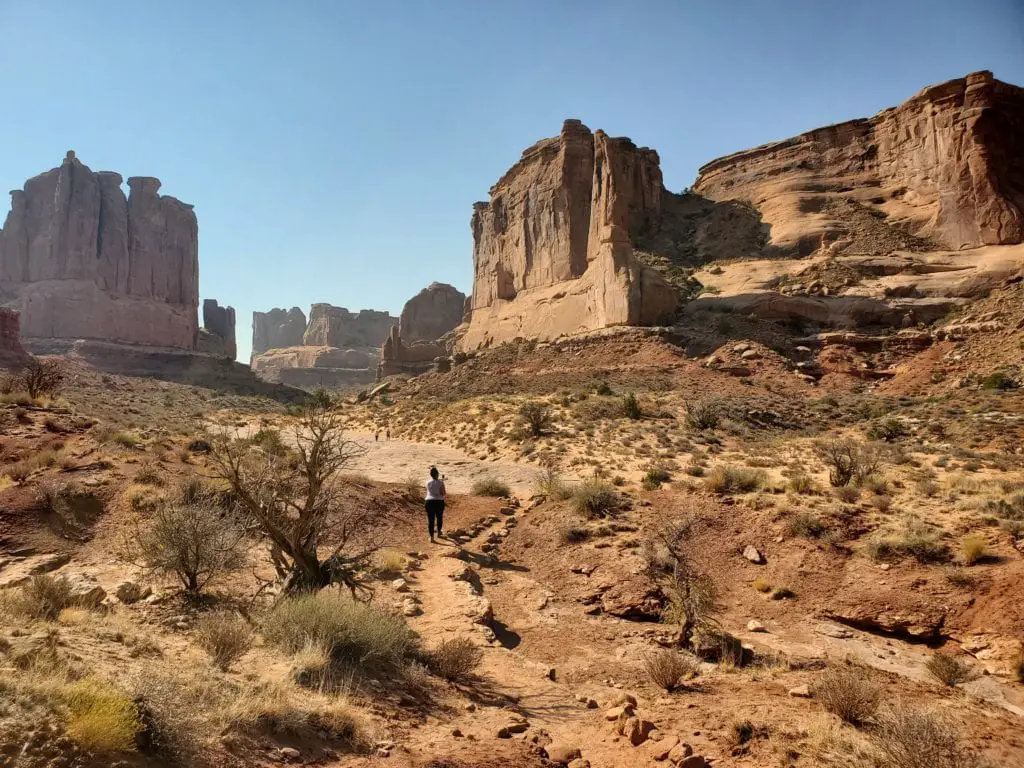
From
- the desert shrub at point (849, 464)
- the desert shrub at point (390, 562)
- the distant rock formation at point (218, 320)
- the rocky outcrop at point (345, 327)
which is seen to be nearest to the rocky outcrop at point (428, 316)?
the distant rock formation at point (218, 320)

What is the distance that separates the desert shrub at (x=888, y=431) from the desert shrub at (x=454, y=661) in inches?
712

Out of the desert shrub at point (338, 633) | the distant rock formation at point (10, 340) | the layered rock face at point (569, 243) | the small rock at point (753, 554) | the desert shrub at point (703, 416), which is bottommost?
the small rock at point (753, 554)

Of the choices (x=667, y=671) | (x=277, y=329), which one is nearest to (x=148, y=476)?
(x=667, y=671)

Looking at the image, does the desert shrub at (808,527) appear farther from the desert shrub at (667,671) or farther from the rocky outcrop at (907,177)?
the rocky outcrop at (907,177)

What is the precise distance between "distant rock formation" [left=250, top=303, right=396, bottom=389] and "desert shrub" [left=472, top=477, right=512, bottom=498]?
342 ft

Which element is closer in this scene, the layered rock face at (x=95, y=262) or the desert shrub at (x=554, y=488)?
the desert shrub at (x=554, y=488)

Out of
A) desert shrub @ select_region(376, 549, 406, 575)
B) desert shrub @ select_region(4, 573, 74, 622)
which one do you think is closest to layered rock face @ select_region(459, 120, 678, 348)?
desert shrub @ select_region(376, 549, 406, 575)

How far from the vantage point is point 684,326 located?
3828 centimetres

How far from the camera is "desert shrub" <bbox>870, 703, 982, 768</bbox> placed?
4727 millimetres

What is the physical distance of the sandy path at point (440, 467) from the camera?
64.2 ft

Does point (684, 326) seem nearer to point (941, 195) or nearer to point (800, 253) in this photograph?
point (800, 253)

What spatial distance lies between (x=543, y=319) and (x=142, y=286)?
6895 centimetres

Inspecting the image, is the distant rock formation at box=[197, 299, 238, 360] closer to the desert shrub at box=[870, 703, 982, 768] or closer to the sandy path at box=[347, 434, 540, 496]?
the sandy path at box=[347, 434, 540, 496]

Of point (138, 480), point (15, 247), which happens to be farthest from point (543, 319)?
point (15, 247)
